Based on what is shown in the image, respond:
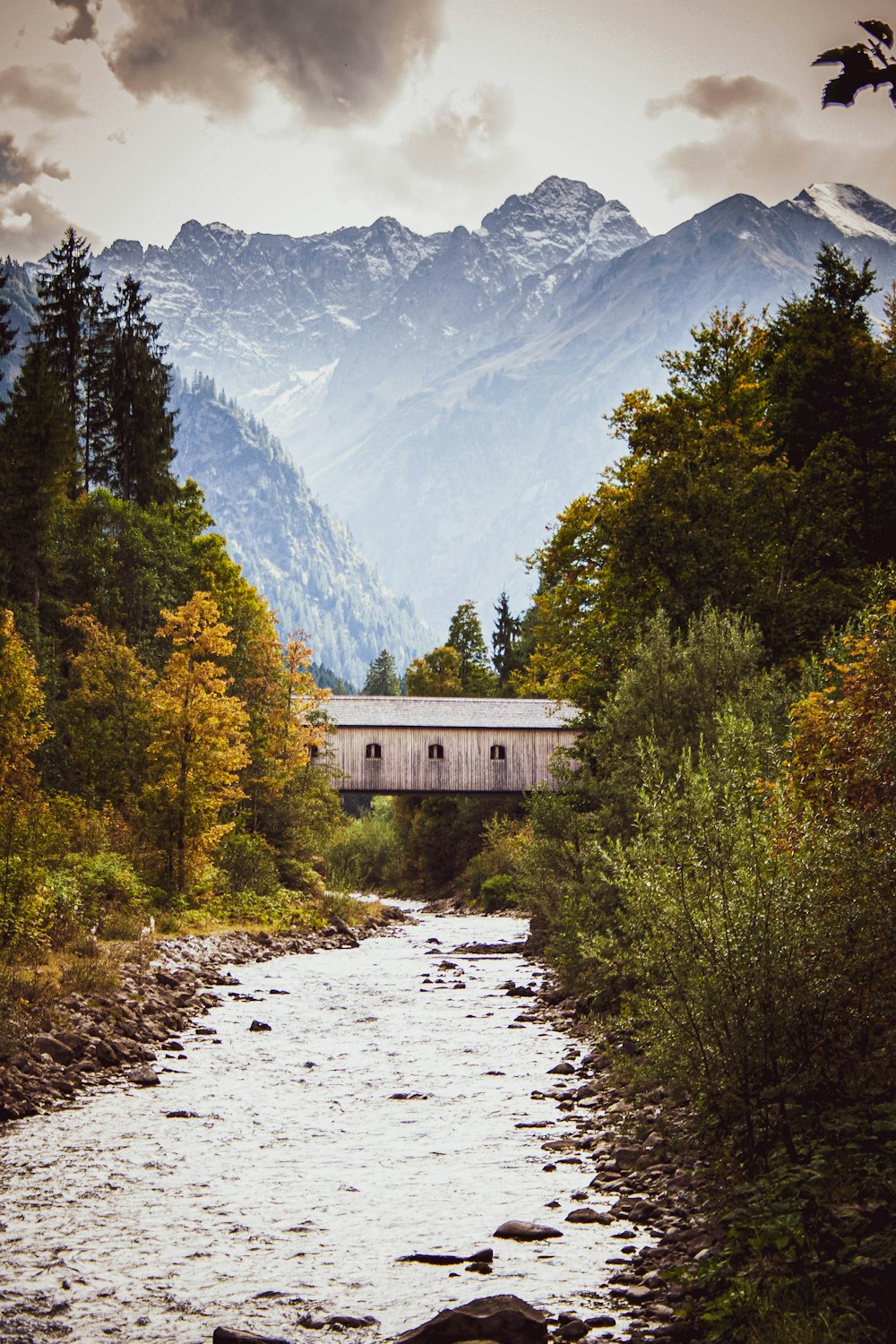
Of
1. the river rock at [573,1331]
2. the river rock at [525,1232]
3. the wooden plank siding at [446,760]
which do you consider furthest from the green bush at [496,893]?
the river rock at [573,1331]

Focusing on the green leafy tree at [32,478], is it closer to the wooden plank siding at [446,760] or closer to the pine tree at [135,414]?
the pine tree at [135,414]

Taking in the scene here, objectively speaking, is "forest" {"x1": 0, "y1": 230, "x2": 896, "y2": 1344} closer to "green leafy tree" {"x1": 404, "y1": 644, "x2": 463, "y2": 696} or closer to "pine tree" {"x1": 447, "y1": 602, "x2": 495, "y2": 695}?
"green leafy tree" {"x1": 404, "y1": 644, "x2": 463, "y2": 696}

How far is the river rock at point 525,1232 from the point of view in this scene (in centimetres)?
692

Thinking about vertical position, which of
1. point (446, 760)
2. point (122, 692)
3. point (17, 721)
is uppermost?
point (122, 692)

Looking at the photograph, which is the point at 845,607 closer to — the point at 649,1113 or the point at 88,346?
the point at 649,1113

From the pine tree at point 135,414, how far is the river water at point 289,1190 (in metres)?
33.8

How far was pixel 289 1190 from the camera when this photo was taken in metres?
8.16

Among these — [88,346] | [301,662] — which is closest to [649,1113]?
[301,662]

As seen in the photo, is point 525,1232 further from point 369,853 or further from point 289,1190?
point 369,853

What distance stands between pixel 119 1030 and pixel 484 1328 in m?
9.31

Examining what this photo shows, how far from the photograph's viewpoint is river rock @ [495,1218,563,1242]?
692 centimetres

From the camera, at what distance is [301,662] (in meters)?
37.1

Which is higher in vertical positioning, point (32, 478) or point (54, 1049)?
point (32, 478)

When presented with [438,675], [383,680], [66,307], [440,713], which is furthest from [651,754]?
[383,680]
